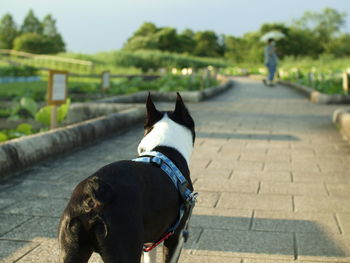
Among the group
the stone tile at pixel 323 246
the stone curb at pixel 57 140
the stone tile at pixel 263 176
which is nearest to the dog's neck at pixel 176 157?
the stone tile at pixel 323 246

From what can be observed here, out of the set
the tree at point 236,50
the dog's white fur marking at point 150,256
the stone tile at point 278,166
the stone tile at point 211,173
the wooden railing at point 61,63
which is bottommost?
the wooden railing at point 61,63

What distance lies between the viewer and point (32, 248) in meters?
3.65

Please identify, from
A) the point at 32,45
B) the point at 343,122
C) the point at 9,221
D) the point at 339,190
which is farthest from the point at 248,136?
the point at 32,45

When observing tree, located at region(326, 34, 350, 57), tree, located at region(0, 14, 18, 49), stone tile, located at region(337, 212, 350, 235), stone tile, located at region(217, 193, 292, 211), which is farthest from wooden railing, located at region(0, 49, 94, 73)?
tree, located at region(326, 34, 350, 57)

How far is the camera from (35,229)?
158 inches

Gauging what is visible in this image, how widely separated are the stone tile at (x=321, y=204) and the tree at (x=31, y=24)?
90.7 m

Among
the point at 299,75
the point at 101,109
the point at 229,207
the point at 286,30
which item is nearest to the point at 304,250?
the point at 229,207

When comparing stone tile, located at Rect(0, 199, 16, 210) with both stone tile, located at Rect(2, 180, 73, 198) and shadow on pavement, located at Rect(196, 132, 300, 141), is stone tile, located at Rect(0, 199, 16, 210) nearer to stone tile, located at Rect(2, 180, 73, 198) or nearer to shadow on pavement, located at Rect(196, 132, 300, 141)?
stone tile, located at Rect(2, 180, 73, 198)

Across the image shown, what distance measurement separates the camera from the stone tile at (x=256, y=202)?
4816mm

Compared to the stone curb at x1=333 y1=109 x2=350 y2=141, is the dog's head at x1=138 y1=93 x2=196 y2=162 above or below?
above

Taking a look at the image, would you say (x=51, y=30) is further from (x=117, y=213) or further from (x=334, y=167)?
(x=117, y=213)

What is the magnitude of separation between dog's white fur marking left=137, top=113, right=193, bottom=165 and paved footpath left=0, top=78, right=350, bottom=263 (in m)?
0.87

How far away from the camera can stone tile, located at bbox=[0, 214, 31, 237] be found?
402cm

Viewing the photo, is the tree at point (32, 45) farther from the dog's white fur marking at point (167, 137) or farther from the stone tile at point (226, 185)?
the dog's white fur marking at point (167, 137)
